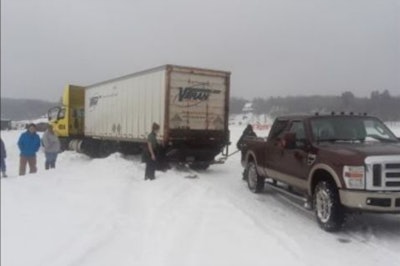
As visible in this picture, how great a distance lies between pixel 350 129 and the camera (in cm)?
888

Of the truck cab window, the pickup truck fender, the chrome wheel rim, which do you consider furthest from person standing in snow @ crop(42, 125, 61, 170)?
the truck cab window

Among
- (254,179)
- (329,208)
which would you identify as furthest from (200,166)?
(329,208)

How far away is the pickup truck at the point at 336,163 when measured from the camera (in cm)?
715

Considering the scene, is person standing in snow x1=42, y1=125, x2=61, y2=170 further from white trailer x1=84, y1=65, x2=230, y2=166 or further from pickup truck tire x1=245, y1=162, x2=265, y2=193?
pickup truck tire x1=245, y1=162, x2=265, y2=193

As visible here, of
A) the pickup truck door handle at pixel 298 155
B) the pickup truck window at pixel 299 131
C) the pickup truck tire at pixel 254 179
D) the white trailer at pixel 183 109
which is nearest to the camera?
the pickup truck door handle at pixel 298 155

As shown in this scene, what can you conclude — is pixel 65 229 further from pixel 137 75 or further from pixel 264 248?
pixel 137 75

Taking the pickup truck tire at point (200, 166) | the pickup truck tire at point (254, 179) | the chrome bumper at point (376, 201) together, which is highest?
the chrome bumper at point (376, 201)

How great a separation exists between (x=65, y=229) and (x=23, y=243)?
1.29 m

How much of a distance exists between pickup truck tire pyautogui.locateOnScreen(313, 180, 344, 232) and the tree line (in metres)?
1.43

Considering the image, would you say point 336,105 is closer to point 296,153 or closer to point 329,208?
point 296,153

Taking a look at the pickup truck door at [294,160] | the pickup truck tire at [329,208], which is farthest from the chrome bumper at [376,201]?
the pickup truck door at [294,160]

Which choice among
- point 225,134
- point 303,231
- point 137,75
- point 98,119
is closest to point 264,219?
point 303,231

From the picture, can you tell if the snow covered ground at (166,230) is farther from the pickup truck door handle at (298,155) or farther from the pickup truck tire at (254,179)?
the pickup truck door handle at (298,155)

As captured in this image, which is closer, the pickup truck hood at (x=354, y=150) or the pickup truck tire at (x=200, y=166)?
the pickup truck hood at (x=354, y=150)
